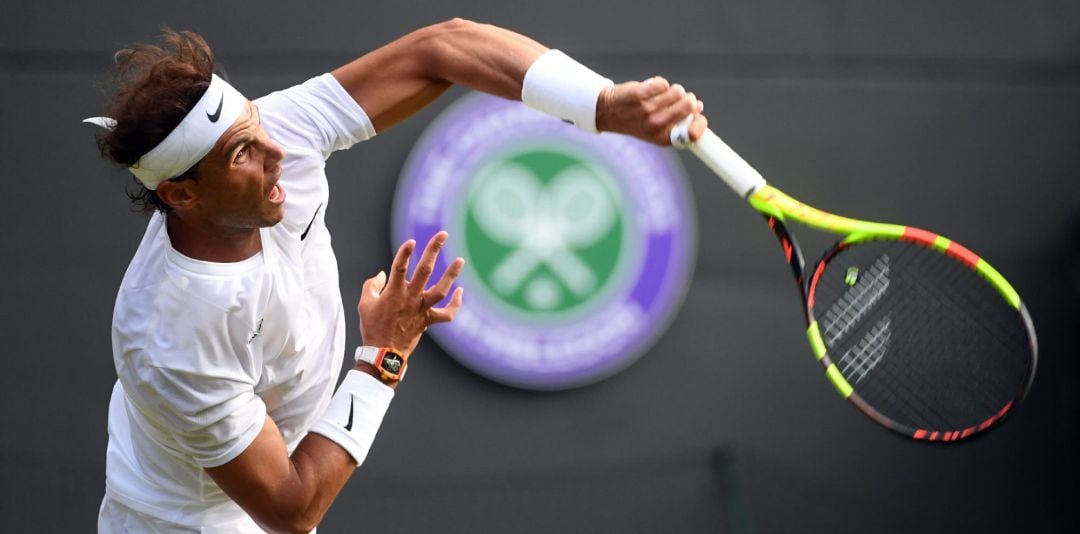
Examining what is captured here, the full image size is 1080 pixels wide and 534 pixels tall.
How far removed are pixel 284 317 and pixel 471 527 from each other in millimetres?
1782

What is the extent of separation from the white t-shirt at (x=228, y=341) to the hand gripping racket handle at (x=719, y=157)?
0.57 m

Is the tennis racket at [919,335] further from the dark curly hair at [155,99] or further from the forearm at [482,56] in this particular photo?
the dark curly hair at [155,99]

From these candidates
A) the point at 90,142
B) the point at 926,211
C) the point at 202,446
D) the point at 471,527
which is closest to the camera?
the point at 202,446

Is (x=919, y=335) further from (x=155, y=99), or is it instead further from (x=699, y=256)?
(x=155, y=99)

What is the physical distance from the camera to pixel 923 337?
386cm

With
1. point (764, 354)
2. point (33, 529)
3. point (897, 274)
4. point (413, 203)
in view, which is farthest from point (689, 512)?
point (33, 529)

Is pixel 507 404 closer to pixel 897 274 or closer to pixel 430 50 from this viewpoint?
pixel 897 274

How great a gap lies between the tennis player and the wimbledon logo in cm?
134

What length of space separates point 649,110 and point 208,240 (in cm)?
70

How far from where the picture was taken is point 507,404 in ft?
12.3

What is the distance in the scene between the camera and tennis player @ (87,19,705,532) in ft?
6.55

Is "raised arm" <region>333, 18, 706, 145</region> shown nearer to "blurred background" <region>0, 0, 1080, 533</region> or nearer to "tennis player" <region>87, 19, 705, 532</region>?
"tennis player" <region>87, 19, 705, 532</region>

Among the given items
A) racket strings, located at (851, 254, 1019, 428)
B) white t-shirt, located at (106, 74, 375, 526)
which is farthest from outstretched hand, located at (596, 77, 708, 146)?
racket strings, located at (851, 254, 1019, 428)

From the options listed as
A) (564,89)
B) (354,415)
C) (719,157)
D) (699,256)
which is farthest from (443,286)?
(699,256)
